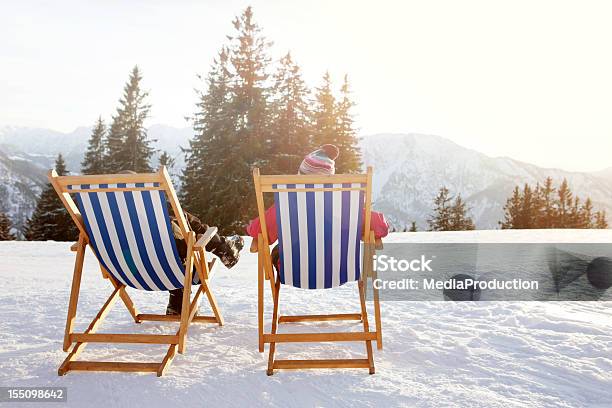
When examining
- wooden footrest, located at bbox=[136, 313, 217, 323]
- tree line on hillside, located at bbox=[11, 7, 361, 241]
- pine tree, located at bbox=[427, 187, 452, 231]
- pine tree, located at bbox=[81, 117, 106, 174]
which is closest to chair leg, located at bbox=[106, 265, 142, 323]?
wooden footrest, located at bbox=[136, 313, 217, 323]

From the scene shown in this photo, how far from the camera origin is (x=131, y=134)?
25734 millimetres

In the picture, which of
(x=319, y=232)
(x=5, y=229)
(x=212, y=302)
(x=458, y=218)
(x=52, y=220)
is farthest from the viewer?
(x=458, y=218)

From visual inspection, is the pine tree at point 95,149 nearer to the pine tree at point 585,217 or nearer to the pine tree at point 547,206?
the pine tree at point 547,206

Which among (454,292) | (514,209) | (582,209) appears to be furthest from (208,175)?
(582,209)

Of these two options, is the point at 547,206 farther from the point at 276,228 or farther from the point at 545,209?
the point at 276,228

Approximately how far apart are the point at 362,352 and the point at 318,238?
2.65ft

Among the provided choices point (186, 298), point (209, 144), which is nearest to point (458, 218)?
point (209, 144)

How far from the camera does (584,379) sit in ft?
8.36

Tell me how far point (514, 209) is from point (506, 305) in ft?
133

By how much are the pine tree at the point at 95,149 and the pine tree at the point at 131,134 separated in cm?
253

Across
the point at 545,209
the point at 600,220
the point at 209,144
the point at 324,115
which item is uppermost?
the point at 324,115

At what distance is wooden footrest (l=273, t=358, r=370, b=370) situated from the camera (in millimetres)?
2670

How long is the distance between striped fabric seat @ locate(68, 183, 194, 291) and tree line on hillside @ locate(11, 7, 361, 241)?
16.4 meters

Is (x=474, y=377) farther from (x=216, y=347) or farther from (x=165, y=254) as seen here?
(x=165, y=254)
